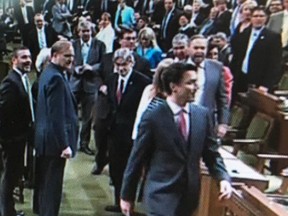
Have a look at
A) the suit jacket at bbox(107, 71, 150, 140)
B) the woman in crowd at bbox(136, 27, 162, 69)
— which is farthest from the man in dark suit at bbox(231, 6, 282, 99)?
the suit jacket at bbox(107, 71, 150, 140)

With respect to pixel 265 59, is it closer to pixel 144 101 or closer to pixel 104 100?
pixel 104 100

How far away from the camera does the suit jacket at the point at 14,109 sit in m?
5.88

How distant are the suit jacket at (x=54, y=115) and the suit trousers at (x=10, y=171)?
0.43m

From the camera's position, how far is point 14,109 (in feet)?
19.4

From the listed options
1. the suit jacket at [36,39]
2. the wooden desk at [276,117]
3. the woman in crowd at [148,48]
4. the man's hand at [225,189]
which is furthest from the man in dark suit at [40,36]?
the man's hand at [225,189]

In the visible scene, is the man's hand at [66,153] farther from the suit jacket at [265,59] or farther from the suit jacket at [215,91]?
the suit jacket at [265,59]

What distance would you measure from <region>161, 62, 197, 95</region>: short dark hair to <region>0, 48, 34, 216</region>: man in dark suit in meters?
2.05

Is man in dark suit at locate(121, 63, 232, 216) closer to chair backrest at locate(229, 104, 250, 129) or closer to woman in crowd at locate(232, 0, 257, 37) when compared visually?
chair backrest at locate(229, 104, 250, 129)

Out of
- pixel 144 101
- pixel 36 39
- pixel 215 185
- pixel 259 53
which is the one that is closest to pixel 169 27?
pixel 36 39

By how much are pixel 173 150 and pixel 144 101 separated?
5.92 feet

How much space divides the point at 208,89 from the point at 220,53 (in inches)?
98.9

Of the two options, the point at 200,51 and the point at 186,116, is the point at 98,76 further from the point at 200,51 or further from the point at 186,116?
the point at 186,116

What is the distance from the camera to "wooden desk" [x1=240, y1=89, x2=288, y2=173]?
23.1ft

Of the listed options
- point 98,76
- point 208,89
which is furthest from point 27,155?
point 208,89
